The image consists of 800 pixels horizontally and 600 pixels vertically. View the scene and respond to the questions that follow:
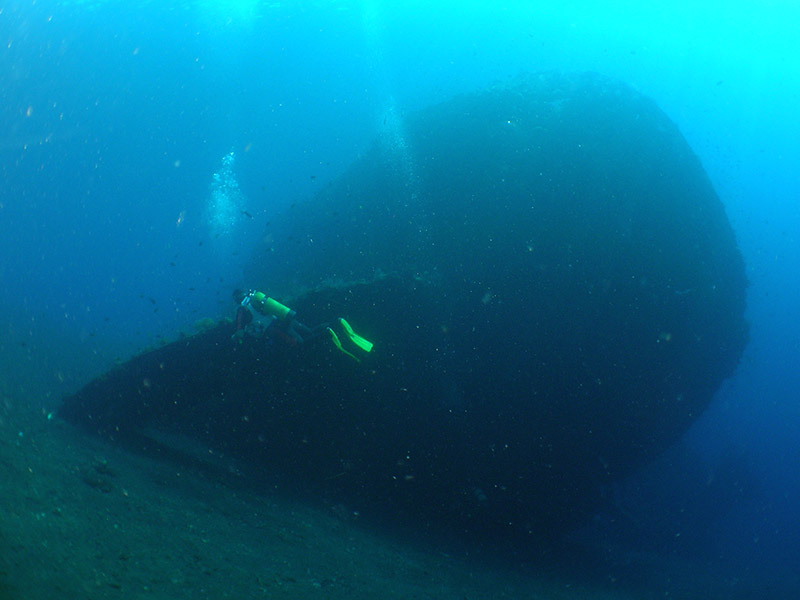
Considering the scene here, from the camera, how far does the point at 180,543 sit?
3.44 m

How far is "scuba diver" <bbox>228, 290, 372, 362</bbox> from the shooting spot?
5.79 meters

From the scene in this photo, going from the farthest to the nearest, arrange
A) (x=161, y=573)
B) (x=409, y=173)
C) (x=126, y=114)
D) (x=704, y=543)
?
(x=126, y=114) → (x=704, y=543) → (x=409, y=173) → (x=161, y=573)

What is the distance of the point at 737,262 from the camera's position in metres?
10.1

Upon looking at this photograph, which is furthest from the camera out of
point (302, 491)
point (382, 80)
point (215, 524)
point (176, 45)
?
point (382, 80)

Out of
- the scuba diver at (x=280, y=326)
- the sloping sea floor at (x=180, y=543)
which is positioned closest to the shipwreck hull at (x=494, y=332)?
the scuba diver at (x=280, y=326)

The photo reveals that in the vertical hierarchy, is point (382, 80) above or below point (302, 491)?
above

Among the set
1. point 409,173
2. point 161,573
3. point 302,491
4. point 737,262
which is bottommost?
point 161,573

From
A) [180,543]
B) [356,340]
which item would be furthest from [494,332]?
[180,543]

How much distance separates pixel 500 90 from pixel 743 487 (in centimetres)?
2200

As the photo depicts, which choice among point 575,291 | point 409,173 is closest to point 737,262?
point 575,291

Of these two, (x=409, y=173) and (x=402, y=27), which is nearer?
(x=409, y=173)

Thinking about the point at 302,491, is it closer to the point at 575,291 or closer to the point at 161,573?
the point at 161,573

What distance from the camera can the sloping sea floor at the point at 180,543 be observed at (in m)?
2.50

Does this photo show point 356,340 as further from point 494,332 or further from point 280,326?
point 494,332
